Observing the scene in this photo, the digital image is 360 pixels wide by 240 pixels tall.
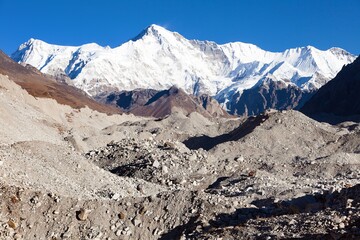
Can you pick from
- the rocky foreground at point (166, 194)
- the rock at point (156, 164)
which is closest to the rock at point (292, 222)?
the rocky foreground at point (166, 194)

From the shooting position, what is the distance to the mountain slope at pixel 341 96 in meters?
113

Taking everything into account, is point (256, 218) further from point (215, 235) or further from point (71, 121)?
point (71, 121)

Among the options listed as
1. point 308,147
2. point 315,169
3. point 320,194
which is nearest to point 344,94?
point 308,147

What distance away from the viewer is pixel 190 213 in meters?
15.3

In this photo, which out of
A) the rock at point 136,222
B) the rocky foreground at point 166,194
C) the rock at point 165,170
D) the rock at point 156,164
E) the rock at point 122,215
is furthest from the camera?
the rock at point 156,164

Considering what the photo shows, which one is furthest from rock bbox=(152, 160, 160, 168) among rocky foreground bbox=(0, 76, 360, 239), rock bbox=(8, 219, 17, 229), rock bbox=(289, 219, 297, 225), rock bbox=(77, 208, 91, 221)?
rock bbox=(289, 219, 297, 225)

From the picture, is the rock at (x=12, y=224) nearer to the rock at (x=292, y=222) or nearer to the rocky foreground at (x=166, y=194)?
the rocky foreground at (x=166, y=194)

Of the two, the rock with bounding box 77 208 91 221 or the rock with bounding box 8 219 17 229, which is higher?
the rock with bounding box 77 208 91 221

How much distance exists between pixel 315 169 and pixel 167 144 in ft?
27.7

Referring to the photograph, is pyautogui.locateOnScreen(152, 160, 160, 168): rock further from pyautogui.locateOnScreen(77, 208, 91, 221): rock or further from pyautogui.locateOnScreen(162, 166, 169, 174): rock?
pyautogui.locateOnScreen(77, 208, 91, 221): rock

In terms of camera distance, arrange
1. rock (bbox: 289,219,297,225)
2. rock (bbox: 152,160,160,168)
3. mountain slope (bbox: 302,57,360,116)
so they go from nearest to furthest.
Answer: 1. rock (bbox: 289,219,297,225)
2. rock (bbox: 152,160,160,168)
3. mountain slope (bbox: 302,57,360,116)

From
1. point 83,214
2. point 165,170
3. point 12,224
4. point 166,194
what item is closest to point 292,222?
point 166,194

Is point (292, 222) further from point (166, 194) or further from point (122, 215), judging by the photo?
point (122, 215)

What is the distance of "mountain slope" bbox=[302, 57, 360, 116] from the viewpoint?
370 feet
